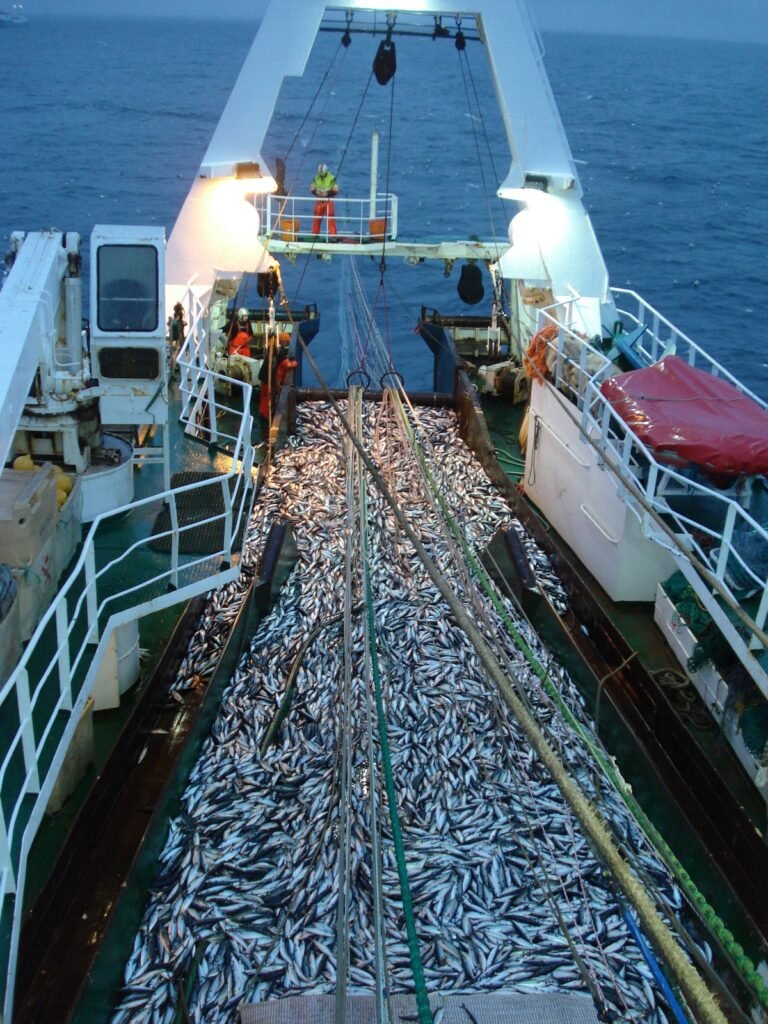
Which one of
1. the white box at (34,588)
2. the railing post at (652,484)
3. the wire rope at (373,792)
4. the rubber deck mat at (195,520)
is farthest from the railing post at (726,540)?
the white box at (34,588)

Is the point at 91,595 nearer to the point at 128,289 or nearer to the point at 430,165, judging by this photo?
the point at 128,289

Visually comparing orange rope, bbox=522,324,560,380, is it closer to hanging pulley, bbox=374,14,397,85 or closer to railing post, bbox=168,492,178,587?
hanging pulley, bbox=374,14,397,85

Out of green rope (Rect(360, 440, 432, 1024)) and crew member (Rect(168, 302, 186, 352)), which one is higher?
crew member (Rect(168, 302, 186, 352))

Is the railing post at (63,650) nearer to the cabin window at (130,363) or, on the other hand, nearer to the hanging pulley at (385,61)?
the cabin window at (130,363)

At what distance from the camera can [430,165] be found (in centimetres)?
5709

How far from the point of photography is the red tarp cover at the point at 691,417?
9625 millimetres

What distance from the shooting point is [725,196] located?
5112 centimetres

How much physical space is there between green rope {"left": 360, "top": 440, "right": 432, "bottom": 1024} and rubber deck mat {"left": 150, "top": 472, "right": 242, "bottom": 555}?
1.56 metres

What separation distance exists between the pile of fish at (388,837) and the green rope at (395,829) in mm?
323

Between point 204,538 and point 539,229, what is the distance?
28.5 feet

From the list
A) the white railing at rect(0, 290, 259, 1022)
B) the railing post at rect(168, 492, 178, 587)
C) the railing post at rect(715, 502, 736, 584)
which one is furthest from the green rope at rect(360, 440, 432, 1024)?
the railing post at rect(715, 502, 736, 584)

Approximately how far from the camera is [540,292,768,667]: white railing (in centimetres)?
869

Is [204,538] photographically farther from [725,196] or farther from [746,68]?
[746,68]

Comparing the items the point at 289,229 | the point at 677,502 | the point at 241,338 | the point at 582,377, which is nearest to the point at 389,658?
the point at 677,502
